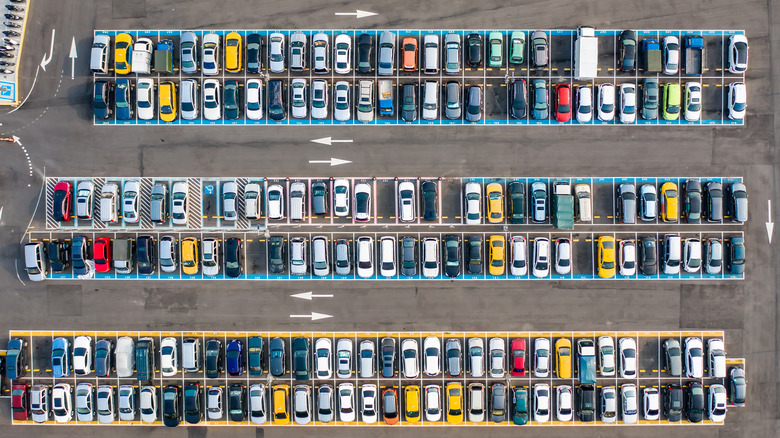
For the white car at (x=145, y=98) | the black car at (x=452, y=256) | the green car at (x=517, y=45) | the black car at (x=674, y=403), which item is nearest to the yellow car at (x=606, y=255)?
the black car at (x=674, y=403)

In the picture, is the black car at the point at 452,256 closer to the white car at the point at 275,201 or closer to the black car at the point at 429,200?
the black car at the point at 429,200

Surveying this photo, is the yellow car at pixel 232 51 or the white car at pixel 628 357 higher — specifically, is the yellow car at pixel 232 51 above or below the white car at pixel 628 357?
above

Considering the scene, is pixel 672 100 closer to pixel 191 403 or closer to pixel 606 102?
pixel 606 102

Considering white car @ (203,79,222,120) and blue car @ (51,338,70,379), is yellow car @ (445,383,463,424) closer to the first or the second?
white car @ (203,79,222,120)

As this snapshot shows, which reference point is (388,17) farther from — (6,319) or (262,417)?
(6,319)

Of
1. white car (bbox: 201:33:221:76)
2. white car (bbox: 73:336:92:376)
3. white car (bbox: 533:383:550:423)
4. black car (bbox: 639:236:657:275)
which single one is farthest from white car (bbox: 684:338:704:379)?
white car (bbox: 73:336:92:376)

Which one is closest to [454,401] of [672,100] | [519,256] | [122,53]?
[519,256]
